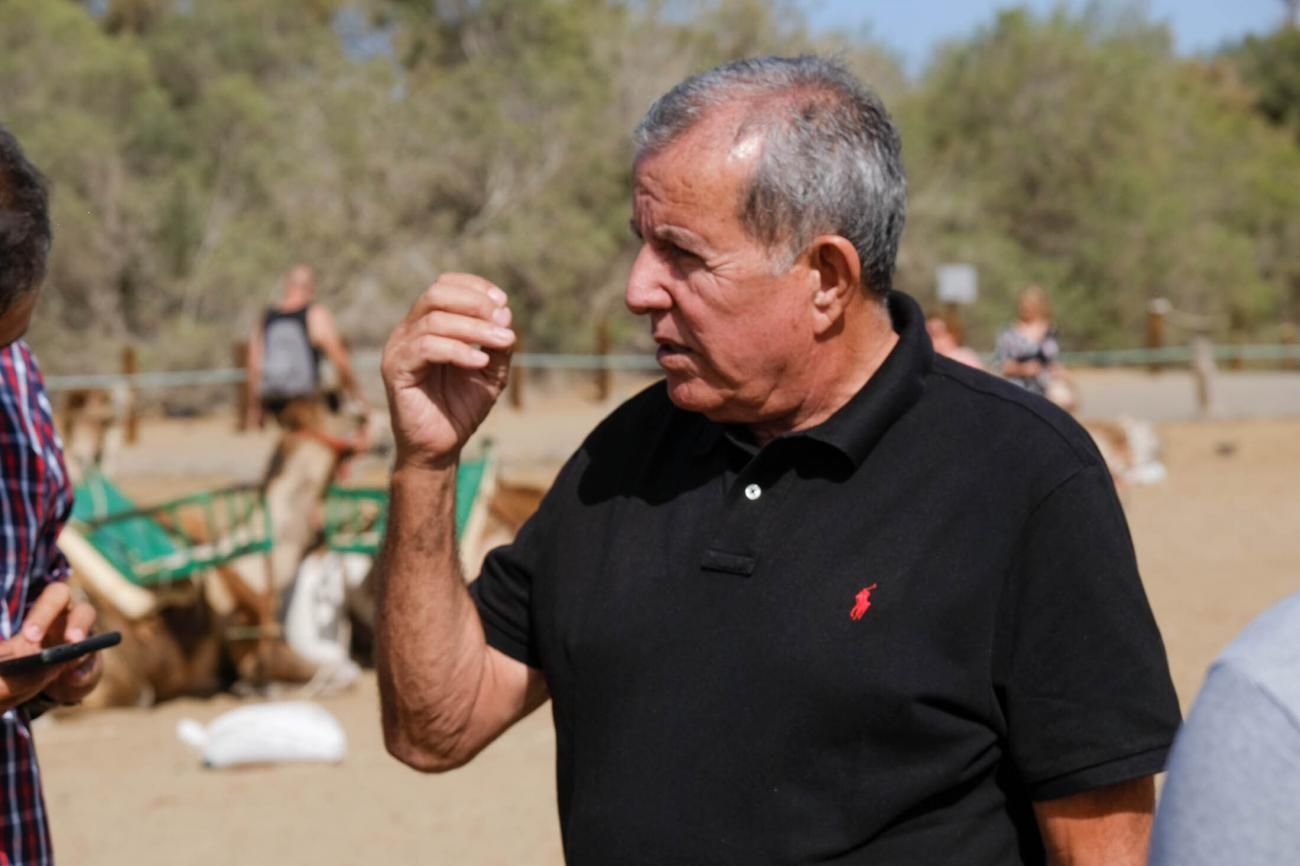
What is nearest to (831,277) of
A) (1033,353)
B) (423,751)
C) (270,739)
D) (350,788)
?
(423,751)

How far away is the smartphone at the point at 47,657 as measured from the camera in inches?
86.1

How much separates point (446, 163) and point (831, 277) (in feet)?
69.7

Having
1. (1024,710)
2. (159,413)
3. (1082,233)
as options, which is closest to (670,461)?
(1024,710)

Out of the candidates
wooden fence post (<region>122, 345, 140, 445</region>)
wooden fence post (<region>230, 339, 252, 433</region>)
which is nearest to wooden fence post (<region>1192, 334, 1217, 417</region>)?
wooden fence post (<region>230, 339, 252, 433</region>)

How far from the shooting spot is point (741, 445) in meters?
2.20

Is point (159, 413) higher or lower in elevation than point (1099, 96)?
lower

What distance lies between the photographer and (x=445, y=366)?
2.29 m

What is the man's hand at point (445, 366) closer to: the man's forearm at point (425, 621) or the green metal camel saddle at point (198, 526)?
the man's forearm at point (425, 621)

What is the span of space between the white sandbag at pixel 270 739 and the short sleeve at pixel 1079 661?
4771 mm

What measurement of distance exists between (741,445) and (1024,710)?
1.61ft

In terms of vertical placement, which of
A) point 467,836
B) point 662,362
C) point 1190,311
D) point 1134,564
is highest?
point 662,362

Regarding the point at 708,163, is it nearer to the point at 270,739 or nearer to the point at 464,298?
the point at 464,298

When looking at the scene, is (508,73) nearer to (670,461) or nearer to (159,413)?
(159,413)

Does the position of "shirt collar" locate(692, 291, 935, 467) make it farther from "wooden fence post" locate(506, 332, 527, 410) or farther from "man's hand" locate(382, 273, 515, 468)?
"wooden fence post" locate(506, 332, 527, 410)
